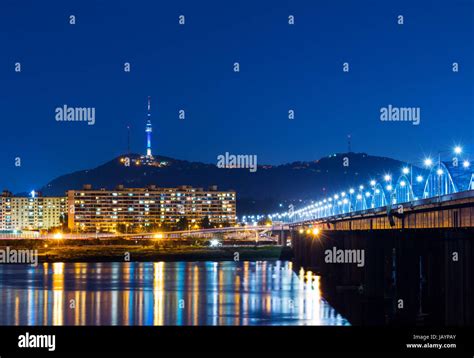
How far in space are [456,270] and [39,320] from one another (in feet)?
113

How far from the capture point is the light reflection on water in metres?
68.8

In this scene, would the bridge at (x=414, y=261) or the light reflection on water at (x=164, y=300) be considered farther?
the light reflection on water at (x=164, y=300)

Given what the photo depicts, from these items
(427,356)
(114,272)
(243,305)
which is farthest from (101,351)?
(114,272)

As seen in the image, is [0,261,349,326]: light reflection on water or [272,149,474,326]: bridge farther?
[0,261,349,326]: light reflection on water

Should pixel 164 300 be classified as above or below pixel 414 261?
below

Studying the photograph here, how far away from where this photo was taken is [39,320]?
68.7 meters

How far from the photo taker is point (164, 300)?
278ft

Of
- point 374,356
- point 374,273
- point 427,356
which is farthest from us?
point 374,273

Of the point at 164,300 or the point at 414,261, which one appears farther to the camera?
the point at 164,300

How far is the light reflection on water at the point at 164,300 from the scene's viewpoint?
68.8m

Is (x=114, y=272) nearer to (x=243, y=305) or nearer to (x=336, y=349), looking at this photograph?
(x=243, y=305)

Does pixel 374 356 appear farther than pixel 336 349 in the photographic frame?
No

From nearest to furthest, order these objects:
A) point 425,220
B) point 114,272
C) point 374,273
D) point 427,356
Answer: point 427,356 → point 425,220 → point 374,273 → point 114,272

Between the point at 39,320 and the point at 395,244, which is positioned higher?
the point at 395,244
